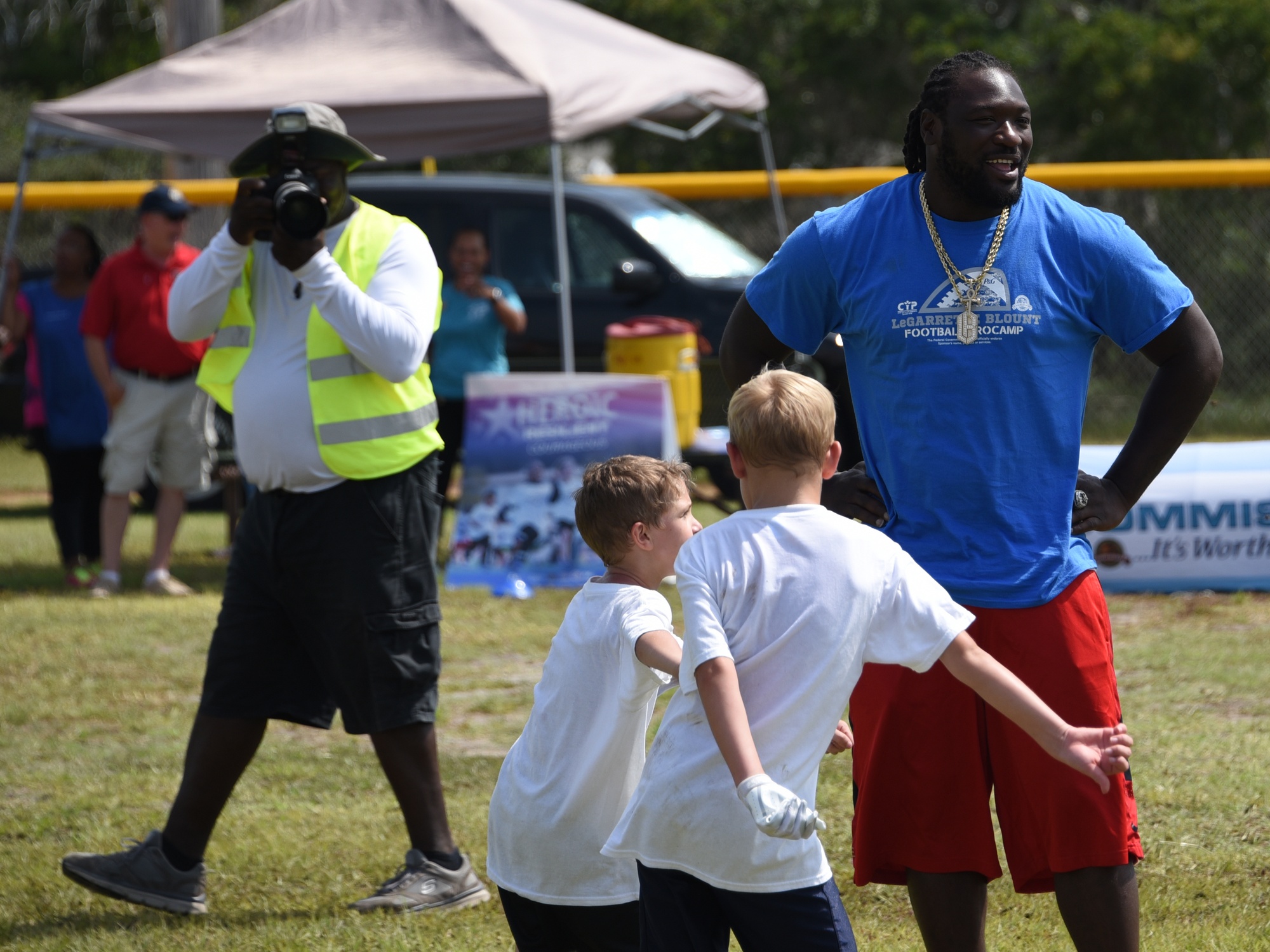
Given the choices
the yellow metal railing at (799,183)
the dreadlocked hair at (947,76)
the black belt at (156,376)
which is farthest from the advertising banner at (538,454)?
the dreadlocked hair at (947,76)

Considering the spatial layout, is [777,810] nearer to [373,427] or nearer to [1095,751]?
[1095,751]

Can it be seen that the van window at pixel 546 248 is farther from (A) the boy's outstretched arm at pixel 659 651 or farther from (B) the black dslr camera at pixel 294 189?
(A) the boy's outstretched arm at pixel 659 651

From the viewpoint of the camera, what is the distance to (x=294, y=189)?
393cm

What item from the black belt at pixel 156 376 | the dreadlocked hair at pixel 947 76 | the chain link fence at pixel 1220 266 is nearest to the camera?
the dreadlocked hair at pixel 947 76

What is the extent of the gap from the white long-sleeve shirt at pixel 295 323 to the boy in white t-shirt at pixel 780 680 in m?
1.62

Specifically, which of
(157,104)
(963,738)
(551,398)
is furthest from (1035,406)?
(157,104)

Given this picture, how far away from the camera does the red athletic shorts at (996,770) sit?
274 centimetres

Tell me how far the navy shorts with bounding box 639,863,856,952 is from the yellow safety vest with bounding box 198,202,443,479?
174cm

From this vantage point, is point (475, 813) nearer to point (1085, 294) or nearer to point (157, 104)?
point (1085, 294)

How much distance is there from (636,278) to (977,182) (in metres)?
7.31

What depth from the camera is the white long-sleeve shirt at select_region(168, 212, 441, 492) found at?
3.92 m

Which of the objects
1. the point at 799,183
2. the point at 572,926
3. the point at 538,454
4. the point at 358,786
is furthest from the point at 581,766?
the point at 799,183

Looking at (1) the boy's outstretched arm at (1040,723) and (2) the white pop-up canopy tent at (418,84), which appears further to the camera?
(2) the white pop-up canopy tent at (418,84)

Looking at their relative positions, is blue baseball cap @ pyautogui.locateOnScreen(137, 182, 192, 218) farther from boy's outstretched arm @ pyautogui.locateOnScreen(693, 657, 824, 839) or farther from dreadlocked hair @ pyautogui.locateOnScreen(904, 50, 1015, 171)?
boy's outstretched arm @ pyautogui.locateOnScreen(693, 657, 824, 839)
